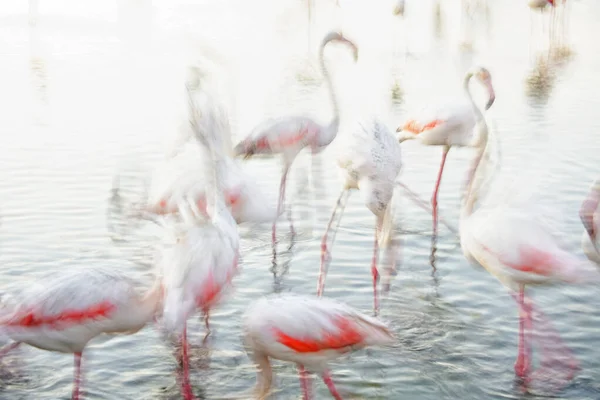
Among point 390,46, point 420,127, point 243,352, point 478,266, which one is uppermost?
point 390,46

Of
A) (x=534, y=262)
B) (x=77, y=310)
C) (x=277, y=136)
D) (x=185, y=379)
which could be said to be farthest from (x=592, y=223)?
(x=277, y=136)

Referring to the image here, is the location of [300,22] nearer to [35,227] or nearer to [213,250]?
[35,227]

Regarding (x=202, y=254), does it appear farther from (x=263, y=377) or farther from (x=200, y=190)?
(x=200, y=190)

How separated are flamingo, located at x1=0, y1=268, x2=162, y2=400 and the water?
30cm

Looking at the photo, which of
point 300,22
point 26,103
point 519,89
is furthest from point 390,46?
point 26,103

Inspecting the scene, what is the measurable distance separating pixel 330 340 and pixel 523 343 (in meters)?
1.05

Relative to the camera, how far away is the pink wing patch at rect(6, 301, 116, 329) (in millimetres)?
3332

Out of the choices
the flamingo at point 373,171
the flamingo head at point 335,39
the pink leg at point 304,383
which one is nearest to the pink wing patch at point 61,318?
the pink leg at point 304,383

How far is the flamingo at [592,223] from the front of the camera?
12.6 feet

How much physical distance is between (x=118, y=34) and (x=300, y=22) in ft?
10.1

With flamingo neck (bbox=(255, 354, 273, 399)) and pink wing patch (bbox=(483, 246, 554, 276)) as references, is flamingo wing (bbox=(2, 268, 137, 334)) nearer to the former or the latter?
flamingo neck (bbox=(255, 354, 273, 399))

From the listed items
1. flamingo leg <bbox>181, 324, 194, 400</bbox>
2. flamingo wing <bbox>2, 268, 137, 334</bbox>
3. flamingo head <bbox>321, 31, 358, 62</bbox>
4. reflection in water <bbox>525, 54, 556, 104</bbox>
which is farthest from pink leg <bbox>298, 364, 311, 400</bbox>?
reflection in water <bbox>525, 54, 556, 104</bbox>

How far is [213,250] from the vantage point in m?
3.65

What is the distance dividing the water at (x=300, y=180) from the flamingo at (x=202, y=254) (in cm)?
43
